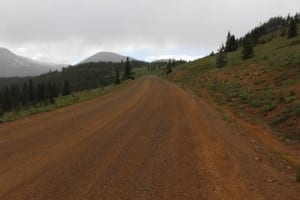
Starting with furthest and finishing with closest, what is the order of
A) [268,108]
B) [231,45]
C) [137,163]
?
1. [231,45]
2. [268,108]
3. [137,163]

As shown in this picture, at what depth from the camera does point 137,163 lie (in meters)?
6.28

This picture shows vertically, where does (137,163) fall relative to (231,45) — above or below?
below

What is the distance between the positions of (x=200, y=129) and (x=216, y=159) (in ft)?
10.4

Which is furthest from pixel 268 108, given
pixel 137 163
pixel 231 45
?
pixel 231 45

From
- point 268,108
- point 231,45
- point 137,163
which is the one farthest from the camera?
point 231,45

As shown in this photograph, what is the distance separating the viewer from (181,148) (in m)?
7.48

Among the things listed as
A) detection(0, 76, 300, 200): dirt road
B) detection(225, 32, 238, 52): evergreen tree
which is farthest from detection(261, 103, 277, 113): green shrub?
detection(225, 32, 238, 52): evergreen tree

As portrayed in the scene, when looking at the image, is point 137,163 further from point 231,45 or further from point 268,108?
point 231,45

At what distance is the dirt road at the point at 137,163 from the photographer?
4.92 metres

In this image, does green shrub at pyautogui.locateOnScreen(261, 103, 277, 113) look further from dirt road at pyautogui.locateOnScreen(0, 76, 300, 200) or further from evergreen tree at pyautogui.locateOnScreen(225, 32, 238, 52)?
evergreen tree at pyautogui.locateOnScreen(225, 32, 238, 52)

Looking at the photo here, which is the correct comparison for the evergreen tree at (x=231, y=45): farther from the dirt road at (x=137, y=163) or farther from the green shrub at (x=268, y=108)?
the dirt road at (x=137, y=163)

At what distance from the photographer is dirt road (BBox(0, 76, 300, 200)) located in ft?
16.1

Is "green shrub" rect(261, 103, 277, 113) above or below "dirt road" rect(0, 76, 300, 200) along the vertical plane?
above

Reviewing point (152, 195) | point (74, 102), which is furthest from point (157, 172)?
point (74, 102)
